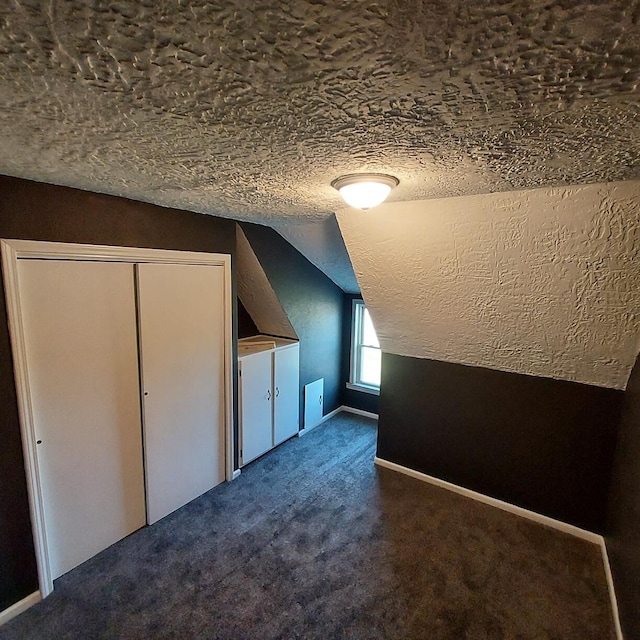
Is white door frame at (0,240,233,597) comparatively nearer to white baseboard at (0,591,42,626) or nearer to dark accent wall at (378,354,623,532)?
white baseboard at (0,591,42,626)

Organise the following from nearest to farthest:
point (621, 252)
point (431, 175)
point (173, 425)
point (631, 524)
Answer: point (431, 175)
point (621, 252)
point (631, 524)
point (173, 425)

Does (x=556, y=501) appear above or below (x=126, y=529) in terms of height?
above

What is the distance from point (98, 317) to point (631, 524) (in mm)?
3038

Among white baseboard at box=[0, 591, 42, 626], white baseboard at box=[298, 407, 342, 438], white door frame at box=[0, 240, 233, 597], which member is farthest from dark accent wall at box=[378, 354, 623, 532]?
white baseboard at box=[0, 591, 42, 626]

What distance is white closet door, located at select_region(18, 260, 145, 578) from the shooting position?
1.92 meters

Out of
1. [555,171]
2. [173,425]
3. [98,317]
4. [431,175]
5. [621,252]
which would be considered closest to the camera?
[555,171]

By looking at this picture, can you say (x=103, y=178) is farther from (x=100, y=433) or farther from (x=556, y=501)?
(x=556, y=501)

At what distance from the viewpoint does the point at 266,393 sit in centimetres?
338

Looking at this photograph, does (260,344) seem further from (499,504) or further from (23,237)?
(499,504)

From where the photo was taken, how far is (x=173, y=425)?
260 centimetres

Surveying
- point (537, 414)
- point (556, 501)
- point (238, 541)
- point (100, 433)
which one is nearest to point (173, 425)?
point (100, 433)

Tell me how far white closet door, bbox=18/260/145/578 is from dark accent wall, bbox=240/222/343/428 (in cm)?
123

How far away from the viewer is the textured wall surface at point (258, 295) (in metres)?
3.12

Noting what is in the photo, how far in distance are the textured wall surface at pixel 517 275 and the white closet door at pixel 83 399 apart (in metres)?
1.52
